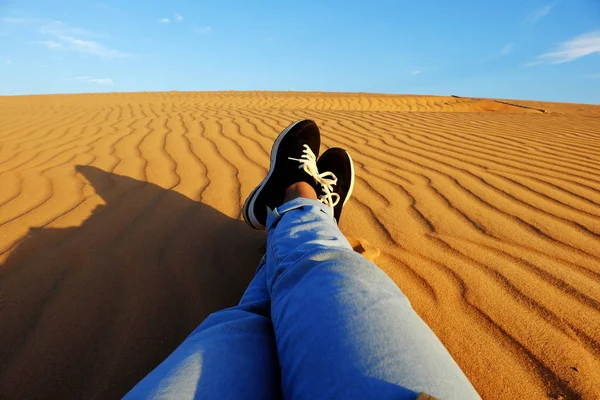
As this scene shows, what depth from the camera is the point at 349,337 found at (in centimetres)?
64

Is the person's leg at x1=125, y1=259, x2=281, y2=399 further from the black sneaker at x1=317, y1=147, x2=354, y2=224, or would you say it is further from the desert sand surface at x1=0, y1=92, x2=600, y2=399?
the black sneaker at x1=317, y1=147, x2=354, y2=224

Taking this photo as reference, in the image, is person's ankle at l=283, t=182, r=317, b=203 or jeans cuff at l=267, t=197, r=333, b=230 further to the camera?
person's ankle at l=283, t=182, r=317, b=203

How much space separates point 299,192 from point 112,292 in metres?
0.82

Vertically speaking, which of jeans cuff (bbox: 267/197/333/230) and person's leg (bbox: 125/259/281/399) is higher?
jeans cuff (bbox: 267/197/333/230)

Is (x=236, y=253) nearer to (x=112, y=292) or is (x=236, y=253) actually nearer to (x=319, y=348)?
(x=112, y=292)

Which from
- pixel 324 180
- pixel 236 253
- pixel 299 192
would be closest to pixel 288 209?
pixel 299 192

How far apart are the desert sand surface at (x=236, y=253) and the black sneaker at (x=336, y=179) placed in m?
0.13

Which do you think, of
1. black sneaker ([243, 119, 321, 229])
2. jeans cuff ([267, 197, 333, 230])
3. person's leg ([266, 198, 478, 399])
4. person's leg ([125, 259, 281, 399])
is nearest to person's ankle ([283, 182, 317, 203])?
black sneaker ([243, 119, 321, 229])

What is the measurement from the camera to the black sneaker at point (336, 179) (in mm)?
1865

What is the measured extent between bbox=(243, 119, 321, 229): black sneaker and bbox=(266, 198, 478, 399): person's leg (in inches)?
31.0

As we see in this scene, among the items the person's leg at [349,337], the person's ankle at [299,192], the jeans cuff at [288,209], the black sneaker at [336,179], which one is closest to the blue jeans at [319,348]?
the person's leg at [349,337]

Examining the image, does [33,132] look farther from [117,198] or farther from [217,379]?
[217,379]

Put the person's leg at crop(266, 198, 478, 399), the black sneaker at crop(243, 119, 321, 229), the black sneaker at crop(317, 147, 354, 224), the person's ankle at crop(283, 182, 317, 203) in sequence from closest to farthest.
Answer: the person's leg at crop(266, 198, 478, 399)
the person's ankle at crop(283, 182, 317, 203)
the black sneaker at crop(243, 119, 321, 229)
the black sneaker at crop(317, 147, 354, 224)

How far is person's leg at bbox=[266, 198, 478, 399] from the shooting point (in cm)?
57
